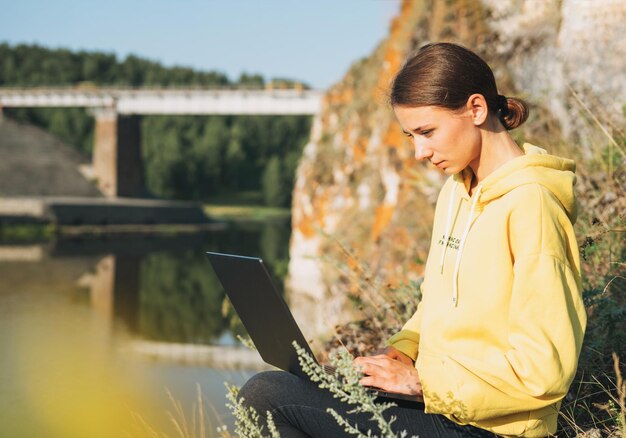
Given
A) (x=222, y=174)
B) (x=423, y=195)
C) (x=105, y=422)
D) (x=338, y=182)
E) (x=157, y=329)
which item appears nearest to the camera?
(x=105, y=422)

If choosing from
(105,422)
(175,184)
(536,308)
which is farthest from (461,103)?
(175,184)

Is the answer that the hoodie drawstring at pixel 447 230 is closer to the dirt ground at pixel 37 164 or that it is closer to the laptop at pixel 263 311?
A: the laptop at pixel 263 311

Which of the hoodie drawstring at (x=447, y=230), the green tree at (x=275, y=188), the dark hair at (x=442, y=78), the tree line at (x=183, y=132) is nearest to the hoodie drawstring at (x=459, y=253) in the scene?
the hoodie drawstring at (x=447, y=230)

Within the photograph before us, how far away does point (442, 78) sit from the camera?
1802 mm

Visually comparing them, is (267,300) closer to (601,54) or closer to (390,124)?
(601,54)

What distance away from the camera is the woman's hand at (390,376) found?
1890mm

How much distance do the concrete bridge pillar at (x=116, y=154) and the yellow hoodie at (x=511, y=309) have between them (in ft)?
144

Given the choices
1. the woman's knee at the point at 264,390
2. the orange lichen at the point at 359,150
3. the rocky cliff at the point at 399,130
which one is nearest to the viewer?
the woman's knee at the point at 264,390

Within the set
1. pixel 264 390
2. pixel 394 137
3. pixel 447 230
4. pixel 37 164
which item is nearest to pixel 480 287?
pixel 447 230

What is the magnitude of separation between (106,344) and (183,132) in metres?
76.5

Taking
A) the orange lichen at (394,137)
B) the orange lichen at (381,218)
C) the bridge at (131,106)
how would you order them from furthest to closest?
the bridge at (131,106) < the orange lichen at (394,137) < the orange lichen at (381,218)

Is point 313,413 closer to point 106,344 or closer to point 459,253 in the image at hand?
point 459,253

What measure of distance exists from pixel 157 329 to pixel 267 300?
9.95 meters

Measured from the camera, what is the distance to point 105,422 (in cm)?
615
